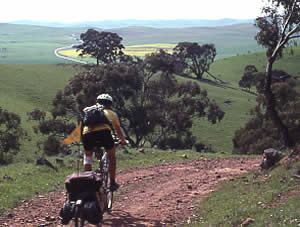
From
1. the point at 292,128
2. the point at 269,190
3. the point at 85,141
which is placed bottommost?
the point at 292,128

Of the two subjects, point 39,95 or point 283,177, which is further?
point 39,95

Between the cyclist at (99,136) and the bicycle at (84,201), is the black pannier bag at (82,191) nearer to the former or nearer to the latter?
the bicycle at (84,201)

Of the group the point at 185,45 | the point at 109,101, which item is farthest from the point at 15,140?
the point at 185,45

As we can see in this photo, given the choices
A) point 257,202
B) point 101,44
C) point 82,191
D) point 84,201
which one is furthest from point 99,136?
point 101,44

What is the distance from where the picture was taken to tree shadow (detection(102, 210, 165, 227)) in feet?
25.2

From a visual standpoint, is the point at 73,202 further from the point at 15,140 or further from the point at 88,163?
the point at 15,140

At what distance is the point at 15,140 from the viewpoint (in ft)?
112

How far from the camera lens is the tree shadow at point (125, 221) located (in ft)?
25.2

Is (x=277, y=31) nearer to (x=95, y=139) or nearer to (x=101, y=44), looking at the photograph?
(x=95, y=139)

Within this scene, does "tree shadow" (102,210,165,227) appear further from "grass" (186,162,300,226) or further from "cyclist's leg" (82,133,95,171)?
"cyclist's leg" (82,133,95,171)

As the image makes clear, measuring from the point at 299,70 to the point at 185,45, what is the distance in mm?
34996

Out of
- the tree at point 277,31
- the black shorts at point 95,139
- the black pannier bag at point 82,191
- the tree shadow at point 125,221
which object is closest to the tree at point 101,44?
the tree at point 277,31

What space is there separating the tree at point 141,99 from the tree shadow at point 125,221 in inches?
1008

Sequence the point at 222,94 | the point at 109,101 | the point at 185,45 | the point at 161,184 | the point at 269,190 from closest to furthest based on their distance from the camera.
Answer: the point at 109,101, the point at 269,190, the point at 161,184, the point at 222,94, the point at 185,45
